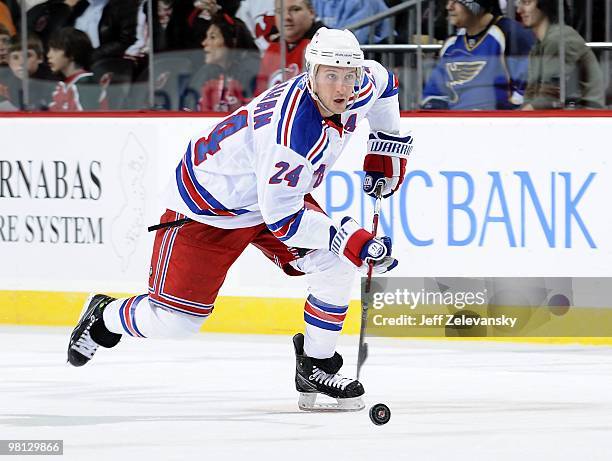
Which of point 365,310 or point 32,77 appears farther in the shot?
point 32,77

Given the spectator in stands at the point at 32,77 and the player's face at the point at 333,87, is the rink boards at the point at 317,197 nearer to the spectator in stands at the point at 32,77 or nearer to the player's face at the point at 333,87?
the spectator in stands at the point at 32,77

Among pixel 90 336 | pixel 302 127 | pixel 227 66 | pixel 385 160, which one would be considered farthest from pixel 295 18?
pixel 302 127

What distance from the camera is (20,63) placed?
7102 mm

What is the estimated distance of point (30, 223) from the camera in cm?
695

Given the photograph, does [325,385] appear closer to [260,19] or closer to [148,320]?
[148,320]

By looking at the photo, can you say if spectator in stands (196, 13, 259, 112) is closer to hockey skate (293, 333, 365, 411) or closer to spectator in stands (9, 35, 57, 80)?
spectator in stands (9, 35, 57, 80)

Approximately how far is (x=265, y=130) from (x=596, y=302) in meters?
2.44

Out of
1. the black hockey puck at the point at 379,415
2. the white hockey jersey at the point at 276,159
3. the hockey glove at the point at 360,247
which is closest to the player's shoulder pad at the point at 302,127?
the white hockey jersey at the point at 276,159

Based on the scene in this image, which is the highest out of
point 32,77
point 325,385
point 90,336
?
point 32,77

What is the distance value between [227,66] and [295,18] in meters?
0.39

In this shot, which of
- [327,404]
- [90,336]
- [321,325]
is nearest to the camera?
[321,325]

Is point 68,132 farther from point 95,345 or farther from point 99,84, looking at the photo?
point 95,345

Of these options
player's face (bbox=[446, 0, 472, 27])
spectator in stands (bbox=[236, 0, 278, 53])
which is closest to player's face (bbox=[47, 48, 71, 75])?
spectator in stands (bbox=[236, 0, 278, 53])

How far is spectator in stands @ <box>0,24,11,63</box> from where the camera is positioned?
281 inches
